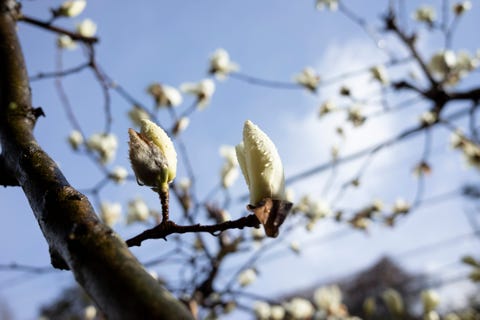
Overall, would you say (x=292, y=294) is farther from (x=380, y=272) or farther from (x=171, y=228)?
(x=171, y=228)

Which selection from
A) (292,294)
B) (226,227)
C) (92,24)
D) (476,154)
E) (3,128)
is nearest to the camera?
(226,227)

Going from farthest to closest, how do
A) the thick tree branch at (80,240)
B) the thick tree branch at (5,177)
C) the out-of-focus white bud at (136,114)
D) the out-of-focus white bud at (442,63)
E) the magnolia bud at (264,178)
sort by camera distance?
the out-of-focus white bud at (442,63) → the out-of-focus white bud at (136,114) → the thick tree branch at (5,177) → the magnolia bud at (264,178) → the thick tree branch at (80,240)

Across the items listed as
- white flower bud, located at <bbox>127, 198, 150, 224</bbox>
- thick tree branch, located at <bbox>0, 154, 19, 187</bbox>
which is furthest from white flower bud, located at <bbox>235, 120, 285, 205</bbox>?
white flower bud, located at <bbox>127, 198, 150, 224</bbox>

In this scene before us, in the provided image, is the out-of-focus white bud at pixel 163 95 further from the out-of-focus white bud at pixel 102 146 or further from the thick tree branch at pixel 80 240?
the thick tree branch at pixel 80 240

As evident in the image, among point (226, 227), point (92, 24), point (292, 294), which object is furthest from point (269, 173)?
point (292, 294)

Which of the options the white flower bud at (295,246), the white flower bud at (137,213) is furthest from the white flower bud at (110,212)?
the white flower bud at (295,246)
